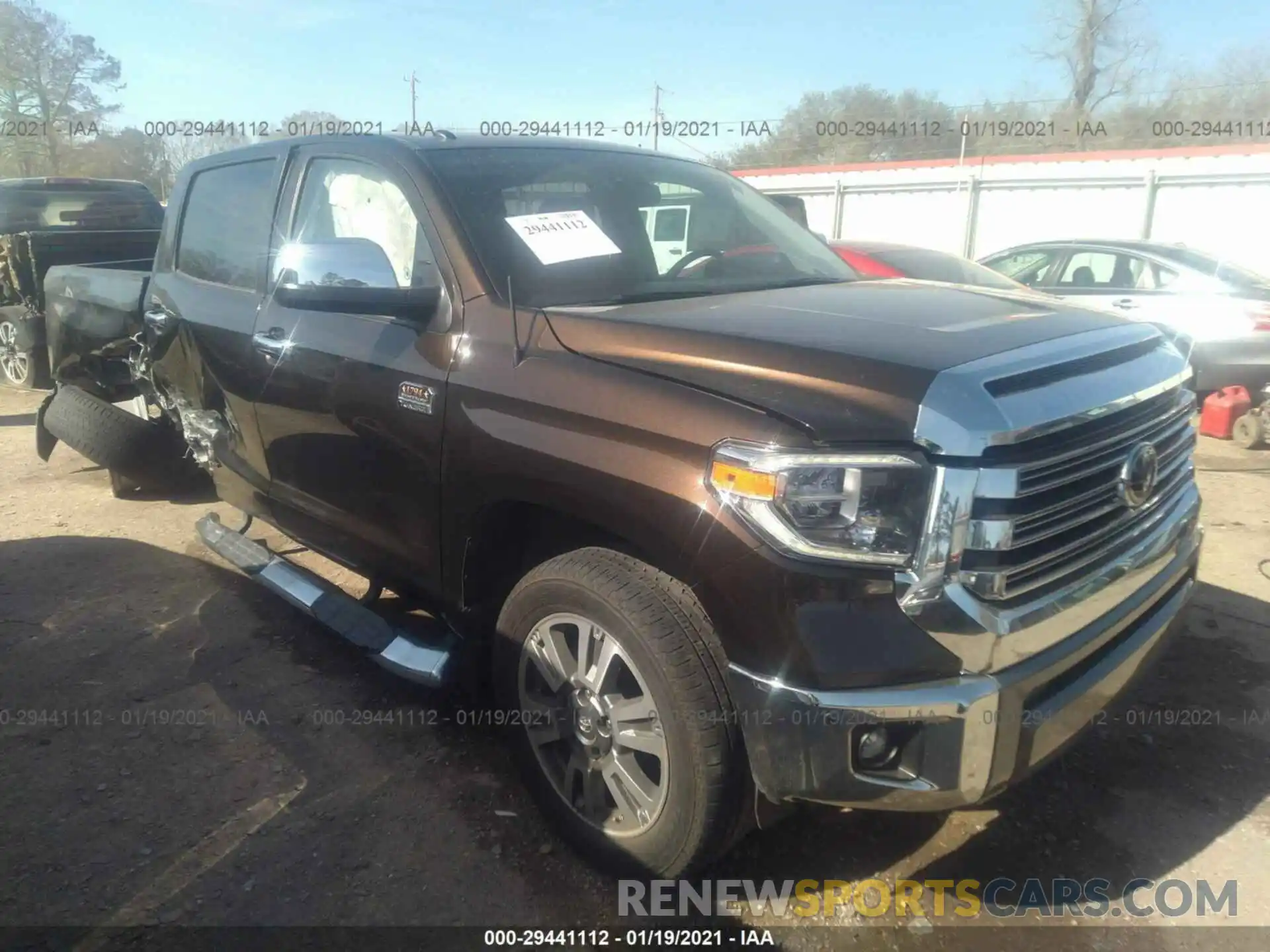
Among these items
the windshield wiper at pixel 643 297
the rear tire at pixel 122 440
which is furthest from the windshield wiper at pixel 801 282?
the rear tire at pixel 122 440

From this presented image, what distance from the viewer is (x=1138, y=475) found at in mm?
2328

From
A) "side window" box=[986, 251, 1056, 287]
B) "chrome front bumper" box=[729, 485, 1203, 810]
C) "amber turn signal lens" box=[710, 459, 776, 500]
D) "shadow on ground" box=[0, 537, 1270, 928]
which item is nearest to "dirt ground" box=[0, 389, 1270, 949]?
"shadow on ground" box=[0, 537, 1270, 928]

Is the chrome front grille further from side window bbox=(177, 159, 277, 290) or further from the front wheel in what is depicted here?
side window bbox=(177, 159, 277, 290)

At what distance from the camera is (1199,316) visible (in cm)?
820

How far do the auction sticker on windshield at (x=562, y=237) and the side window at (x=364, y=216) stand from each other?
30cm

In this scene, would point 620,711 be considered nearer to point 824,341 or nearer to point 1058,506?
point 824,341

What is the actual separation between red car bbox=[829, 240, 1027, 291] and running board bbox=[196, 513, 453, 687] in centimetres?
498

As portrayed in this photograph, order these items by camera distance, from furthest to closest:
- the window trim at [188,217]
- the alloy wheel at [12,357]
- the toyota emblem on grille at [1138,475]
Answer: the alloy wheel at [12,357]
the window trim at [188,217]
the toyota emblem on grille at [1138,475]

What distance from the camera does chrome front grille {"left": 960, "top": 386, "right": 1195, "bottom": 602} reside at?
1.97 meters

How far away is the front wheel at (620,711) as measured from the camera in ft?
7.06

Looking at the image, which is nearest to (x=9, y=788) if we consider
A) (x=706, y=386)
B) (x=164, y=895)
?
(x=164, y=895)

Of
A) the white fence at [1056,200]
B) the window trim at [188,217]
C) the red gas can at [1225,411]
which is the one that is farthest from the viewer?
the white fence at [1056,200]

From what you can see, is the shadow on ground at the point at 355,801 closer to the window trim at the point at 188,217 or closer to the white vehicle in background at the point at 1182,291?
the window trim at the point at 188,217

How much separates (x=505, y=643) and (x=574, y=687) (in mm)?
284
